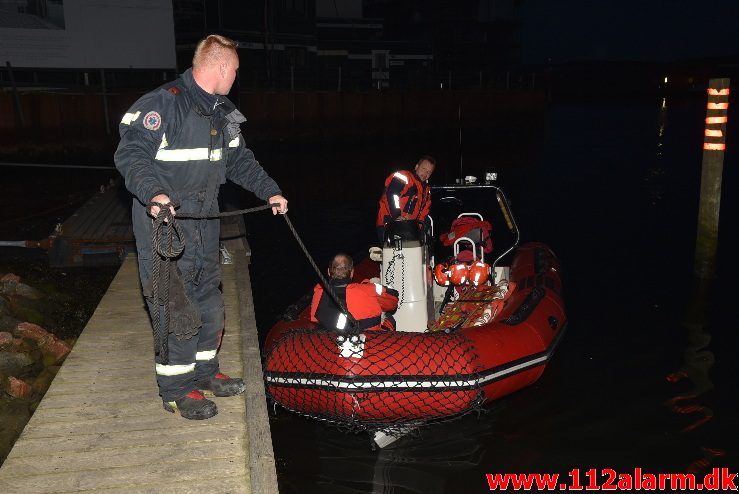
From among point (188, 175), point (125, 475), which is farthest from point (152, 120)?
point (125, 475)

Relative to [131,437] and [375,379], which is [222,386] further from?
[375,379]

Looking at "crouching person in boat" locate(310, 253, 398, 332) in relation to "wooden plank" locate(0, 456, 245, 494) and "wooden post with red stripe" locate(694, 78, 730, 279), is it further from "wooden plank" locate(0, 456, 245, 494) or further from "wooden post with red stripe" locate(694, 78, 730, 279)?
"wooden post with red stripe" locate(694, 78, 730, 279)

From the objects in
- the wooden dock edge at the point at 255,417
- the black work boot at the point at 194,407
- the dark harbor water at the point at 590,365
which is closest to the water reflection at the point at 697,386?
the dark harbor water at the point at 590,365

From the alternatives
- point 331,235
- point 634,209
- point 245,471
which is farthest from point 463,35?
point 245,471

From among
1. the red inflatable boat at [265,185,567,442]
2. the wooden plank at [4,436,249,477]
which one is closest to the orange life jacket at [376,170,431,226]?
the red inflatable boat at [265,185,567,442]

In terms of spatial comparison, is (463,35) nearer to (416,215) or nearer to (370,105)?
(370,105)

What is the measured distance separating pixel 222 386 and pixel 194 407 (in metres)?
0.25

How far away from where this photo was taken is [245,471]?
2889 millimetres

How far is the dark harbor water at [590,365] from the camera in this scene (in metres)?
4.88

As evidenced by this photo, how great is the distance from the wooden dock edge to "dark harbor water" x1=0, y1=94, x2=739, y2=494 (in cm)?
113

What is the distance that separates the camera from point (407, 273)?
5293 mm

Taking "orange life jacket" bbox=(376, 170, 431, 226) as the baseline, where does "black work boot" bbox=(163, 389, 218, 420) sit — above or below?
below

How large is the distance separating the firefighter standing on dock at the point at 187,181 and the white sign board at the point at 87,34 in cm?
1797

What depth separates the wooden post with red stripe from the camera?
27.7 feet
